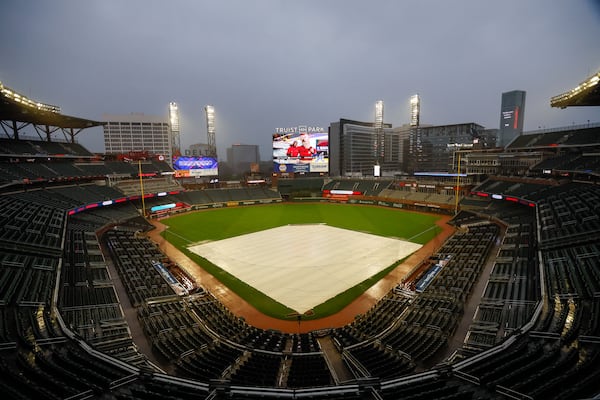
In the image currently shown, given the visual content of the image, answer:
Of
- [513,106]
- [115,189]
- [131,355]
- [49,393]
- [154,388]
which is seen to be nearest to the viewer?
[49,393]

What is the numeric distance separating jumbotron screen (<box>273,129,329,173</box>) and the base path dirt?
36.7 m

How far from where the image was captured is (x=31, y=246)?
60.5 feet

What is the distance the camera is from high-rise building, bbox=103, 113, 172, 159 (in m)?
107

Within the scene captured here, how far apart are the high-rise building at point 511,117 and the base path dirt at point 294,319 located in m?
150

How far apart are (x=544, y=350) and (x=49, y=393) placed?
13.9m

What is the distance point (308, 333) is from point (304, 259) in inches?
483

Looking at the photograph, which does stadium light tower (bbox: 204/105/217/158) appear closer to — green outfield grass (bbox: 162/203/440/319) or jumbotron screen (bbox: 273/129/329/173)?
jumbotron screen (bbox: 273/129/329/173)

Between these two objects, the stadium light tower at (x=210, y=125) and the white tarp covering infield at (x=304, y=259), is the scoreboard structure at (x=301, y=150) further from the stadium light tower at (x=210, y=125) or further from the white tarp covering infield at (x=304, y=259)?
the white tarp covering infield at (x=304, y=259)

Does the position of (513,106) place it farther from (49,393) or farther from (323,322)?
(49,393)

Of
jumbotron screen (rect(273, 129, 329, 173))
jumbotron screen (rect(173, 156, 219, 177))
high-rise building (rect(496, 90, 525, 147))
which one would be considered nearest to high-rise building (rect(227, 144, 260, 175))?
jumbotron screen (rect(173, 156, 219, 177))

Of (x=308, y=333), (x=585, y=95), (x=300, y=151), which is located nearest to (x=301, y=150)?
(x=300, y=151)

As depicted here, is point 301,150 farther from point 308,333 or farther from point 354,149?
point 354,149

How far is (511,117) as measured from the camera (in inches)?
5704

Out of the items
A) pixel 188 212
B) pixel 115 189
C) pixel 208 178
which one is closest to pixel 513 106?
pixel 208 178
